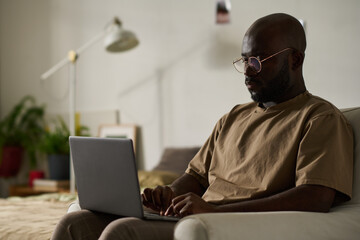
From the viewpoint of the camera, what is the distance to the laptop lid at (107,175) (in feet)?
4.39

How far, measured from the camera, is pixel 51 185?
421cm

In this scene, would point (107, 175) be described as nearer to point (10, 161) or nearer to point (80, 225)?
point (80, 225)

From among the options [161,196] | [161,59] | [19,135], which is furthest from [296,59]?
[19,135]

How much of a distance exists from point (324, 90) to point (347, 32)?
35 centimetres

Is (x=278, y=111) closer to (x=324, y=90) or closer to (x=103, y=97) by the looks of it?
(x=324, y=90)

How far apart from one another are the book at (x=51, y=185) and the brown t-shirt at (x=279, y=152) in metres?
2.59

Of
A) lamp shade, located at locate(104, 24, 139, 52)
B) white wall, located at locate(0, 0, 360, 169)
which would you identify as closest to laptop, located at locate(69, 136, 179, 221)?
white wall, located at locate(0, 0, 360, 169)

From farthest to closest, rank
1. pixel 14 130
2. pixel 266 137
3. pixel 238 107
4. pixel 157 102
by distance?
pixel 14 130, pixel 157 102, pixel 238 107, pixel 266 137

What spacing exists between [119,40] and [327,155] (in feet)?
8.29

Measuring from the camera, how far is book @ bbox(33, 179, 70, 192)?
419cm

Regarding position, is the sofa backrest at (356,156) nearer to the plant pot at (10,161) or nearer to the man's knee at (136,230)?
the man's knee at (136,230)

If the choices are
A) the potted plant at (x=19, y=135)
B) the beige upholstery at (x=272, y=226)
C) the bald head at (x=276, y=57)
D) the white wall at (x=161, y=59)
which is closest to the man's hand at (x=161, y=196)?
the beige upholstery at (x=272, y=226)

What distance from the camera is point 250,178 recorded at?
5.16 feet

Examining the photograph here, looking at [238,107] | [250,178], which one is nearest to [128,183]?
[250,178]
